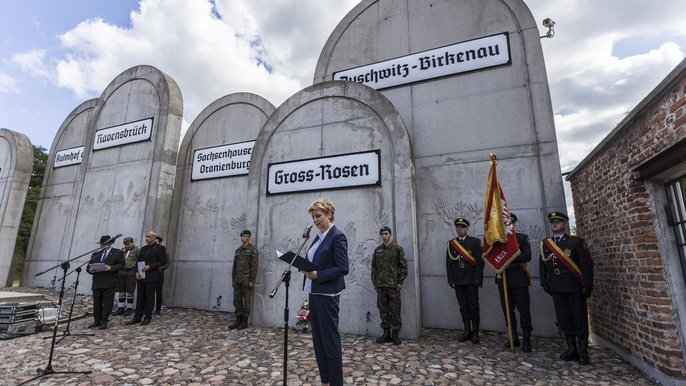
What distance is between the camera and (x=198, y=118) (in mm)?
10055

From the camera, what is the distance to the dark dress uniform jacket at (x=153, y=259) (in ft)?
22.0

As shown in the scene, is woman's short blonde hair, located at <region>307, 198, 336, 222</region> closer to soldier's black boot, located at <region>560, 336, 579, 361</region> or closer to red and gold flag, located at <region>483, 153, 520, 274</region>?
red and gold flag, located at <region>483, 153, 520, 274</region>

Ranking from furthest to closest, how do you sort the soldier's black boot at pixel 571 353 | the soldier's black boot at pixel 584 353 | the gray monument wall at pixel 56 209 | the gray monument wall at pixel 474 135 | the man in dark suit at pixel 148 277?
the gray monument wall at pixel 56 209 < the man in dark suit at pixel 148 277 < the gray monument wall at pixel 474 135 < the soldier's black boot at pixel 571 353 < the soldier's black boot at pixel 584 353

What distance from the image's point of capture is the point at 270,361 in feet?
14.1

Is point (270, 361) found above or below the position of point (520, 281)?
below

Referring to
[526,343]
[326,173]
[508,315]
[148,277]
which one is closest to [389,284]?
[508,315]

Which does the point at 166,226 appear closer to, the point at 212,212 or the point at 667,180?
the point at 212,212

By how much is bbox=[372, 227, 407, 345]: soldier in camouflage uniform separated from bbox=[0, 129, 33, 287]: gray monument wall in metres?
14.2

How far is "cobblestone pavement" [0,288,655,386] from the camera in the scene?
3676 mm

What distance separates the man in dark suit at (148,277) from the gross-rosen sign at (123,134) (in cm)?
415

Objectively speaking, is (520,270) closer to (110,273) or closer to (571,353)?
(571,353)

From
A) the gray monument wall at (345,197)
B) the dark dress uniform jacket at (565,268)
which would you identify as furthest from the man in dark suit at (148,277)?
the dark dress uniform jacket at (565,268)

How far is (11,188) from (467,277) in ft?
52.5

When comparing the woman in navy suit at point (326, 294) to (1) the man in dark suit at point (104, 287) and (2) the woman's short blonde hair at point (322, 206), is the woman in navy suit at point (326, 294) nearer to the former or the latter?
(2) the woman's short blonde hair at point (322, 206)
